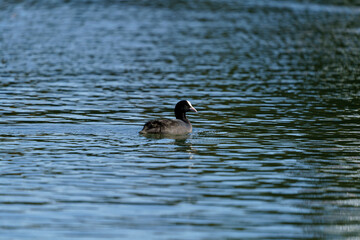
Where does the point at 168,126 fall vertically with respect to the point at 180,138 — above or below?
above

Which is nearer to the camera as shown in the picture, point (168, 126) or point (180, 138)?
point (180, 138)

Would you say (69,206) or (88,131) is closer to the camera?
(69,206)

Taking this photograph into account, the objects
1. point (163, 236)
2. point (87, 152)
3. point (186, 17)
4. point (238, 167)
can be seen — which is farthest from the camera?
point (186, 17)

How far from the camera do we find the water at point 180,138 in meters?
15.7

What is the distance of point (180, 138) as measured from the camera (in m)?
25.1

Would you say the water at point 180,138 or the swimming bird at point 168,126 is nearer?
the water at point 180,138

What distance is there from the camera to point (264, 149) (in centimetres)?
2314

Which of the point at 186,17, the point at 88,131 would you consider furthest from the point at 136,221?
the point at 186,17

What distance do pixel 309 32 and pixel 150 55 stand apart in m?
21.0

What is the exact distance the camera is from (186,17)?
82250 millimetres

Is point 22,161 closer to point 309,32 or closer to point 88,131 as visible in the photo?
point 88,131

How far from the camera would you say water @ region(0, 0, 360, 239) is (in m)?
15.7

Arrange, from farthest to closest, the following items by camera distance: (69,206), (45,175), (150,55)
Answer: (150,55)
(45,175)
(69,206)

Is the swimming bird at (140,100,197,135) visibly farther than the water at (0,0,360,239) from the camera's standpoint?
Yes
